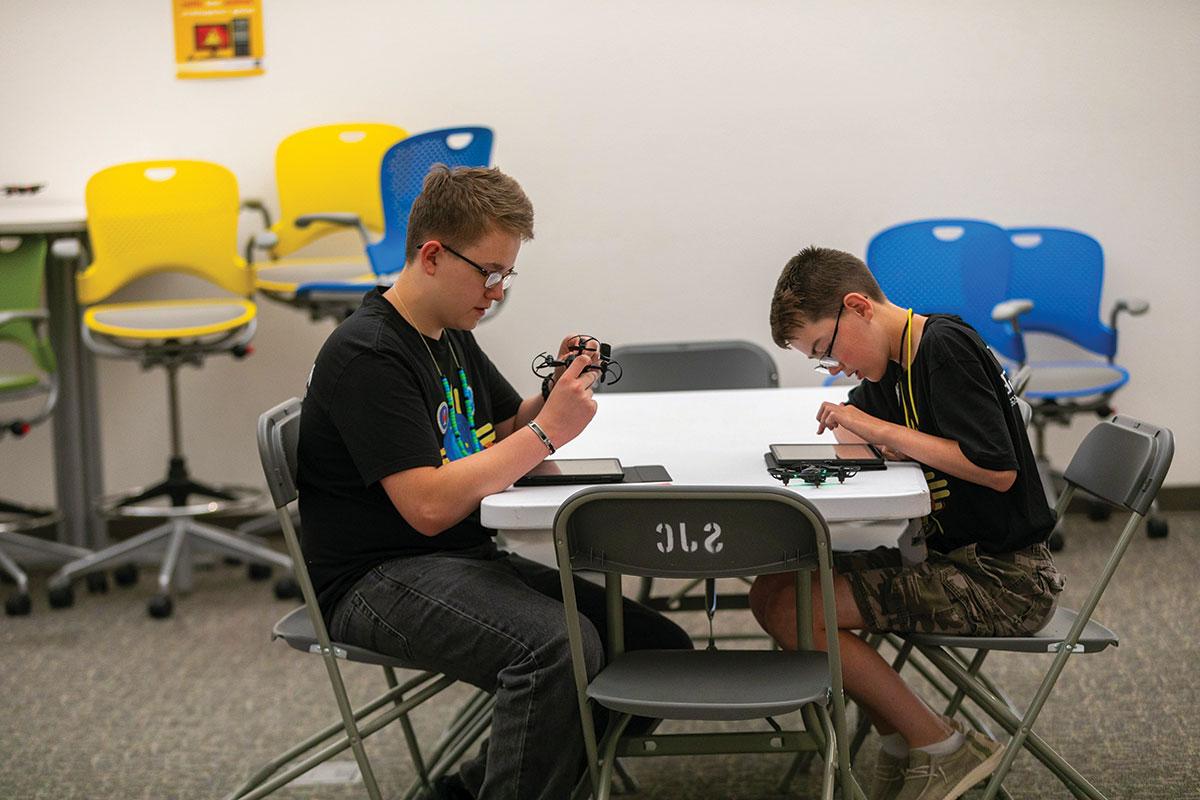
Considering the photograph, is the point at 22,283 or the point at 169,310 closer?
the point at 169,310

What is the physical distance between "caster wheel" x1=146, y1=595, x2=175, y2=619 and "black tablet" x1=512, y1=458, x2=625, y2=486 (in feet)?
7.53

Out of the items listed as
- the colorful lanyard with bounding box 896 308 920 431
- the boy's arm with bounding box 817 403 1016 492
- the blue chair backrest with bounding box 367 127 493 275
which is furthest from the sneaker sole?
the blue chair backrest with bounding box 367 127 493 275

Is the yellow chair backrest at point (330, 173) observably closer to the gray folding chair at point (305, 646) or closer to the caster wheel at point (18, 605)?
the caster wheel at point (18, 605)

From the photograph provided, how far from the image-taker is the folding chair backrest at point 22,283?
4301 mm

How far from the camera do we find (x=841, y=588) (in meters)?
2.15

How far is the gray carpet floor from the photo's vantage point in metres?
2.69

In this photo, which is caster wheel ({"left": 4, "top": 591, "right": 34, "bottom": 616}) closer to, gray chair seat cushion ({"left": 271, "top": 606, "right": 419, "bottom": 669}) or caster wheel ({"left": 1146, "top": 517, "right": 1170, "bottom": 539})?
gray chair seat cushion ({"left": 271, "top": 606, "right": 419, "bottom": 669})

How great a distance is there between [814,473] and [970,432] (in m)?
0.33

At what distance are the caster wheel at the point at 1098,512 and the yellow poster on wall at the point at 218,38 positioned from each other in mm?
3398

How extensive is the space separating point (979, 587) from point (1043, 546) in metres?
0.17

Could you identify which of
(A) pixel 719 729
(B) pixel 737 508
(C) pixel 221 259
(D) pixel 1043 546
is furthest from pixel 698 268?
(B) pixel 737 508

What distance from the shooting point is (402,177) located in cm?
392

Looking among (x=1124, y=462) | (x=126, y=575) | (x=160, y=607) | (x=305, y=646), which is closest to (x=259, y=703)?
(x=160, y=607)

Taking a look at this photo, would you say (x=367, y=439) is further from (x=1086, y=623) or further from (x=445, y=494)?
(x=1086, y=623)
